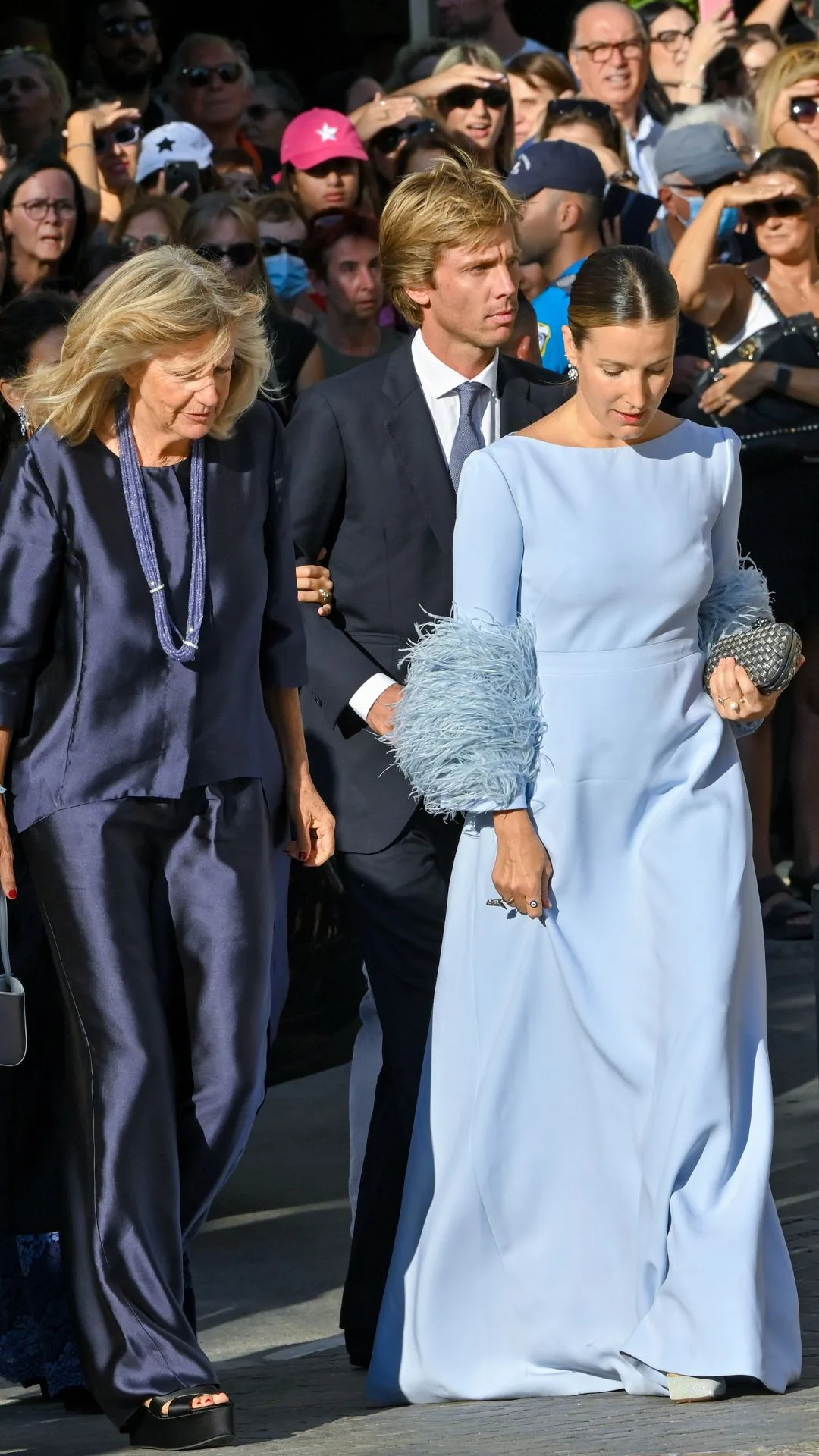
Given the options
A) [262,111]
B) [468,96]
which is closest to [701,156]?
[468,96]

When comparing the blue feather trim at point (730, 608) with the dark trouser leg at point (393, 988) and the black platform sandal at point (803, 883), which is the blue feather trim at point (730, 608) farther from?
the black platform sandal at point (803, 883)

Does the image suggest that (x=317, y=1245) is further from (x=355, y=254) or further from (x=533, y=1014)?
(x=355, y=254)

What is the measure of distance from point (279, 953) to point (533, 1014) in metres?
0.47

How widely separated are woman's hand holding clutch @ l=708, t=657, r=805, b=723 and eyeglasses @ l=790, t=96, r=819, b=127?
506 cm

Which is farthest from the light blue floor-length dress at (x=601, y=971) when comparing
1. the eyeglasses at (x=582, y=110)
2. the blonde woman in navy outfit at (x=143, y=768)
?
the eyeglasses at (x=582, y=110)

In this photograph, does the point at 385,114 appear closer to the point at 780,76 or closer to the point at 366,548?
the point at 780,76

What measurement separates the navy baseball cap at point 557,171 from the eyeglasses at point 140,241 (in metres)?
1.07

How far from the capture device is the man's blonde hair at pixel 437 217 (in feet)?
15.0

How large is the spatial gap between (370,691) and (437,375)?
64 centimetres

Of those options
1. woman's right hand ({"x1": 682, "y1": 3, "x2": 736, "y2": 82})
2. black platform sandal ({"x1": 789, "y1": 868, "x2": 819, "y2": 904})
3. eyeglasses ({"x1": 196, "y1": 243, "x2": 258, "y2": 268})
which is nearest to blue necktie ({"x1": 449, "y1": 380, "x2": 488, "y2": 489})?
eyeglasses ({"x1": 196, "y1": 243, "x2": 258, "y2": 268})

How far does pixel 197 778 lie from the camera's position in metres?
4.05

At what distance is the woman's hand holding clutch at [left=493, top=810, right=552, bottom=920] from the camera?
4188mm

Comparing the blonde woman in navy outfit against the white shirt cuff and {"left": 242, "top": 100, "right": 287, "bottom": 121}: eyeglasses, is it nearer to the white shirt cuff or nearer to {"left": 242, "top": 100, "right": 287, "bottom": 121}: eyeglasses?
the white shirt cuff

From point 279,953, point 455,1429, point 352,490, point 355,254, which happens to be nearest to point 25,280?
point 355,254
